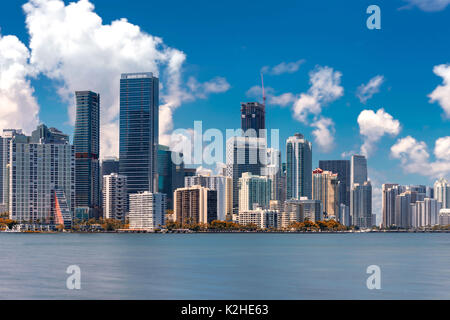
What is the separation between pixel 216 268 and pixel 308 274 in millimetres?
13815

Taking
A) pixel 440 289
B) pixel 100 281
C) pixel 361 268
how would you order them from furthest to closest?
1. pixel 361 268
2. pixel 100 281
3. pixel 440 289

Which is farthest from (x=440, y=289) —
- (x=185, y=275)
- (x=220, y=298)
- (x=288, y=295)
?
(x=185, y=275)

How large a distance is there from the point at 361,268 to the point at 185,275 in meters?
24.1

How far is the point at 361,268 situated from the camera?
85.1 m

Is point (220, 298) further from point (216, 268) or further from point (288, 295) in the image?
point (216, 268)
